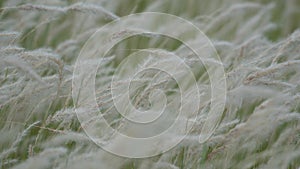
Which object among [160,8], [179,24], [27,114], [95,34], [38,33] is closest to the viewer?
[27,114]

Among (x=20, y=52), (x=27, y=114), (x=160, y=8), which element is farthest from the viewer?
(x=160, y=8)

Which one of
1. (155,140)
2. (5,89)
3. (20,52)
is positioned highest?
(20,52)

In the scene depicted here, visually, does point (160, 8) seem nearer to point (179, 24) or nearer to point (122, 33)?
point (179, 24)

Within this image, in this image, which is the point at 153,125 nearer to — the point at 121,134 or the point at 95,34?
the point at 121,134

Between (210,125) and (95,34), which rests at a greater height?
(95,34)

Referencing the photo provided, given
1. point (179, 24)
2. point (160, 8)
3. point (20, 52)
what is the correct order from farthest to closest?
point (160, 8) → point (179, 24) → point (20, 52)

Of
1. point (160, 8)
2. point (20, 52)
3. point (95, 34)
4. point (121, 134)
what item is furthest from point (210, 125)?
point (160, 8)

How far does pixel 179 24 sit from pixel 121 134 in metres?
1.25

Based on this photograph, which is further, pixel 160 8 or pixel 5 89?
pixel 160 8

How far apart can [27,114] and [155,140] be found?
1.47 ft

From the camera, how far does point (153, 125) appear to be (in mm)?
1527

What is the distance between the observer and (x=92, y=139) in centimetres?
153

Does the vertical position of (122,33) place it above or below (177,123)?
above

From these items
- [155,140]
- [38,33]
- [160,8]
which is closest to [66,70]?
[155,140]
